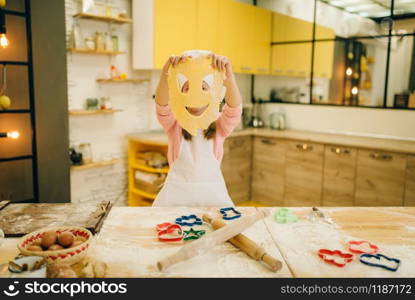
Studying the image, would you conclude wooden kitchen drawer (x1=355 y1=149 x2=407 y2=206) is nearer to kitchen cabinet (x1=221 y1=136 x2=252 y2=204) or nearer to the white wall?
kitchen cabinet (x1=221 y1=136 x2=252 y2=204)

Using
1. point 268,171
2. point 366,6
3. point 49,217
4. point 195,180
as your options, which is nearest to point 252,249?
point 195,180

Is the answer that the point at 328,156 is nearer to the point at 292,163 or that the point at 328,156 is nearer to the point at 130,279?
the point at 292,163

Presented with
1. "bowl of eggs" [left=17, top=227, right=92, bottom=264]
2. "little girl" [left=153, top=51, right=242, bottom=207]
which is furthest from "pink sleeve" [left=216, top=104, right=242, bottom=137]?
"bowl of eggs" [left=17, top=227, right=92, bottom=264]

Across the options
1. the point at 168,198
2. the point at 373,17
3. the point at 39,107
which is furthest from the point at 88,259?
the point at 373,17

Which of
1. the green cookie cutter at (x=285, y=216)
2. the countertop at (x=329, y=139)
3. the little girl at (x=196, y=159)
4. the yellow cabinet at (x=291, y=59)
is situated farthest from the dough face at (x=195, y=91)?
the yellow cabinet at (x=291, y=59)

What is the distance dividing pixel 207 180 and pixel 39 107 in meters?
1.88

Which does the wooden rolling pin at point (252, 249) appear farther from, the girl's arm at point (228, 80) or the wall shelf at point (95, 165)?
the wall shelf at point (95, 165)

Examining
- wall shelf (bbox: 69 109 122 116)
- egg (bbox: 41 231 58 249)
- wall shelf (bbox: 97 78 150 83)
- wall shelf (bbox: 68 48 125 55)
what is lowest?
egg (bbox: 41 231 58 249)

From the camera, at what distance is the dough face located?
1.60 m

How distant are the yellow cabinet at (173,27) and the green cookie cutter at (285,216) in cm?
248

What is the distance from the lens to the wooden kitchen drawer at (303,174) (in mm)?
4223

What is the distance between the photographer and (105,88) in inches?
157

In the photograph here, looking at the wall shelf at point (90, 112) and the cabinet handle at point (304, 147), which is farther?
the cabinet handle at point (304, 147)

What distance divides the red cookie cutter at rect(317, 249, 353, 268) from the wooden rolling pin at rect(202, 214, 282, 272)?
20 centimetres
